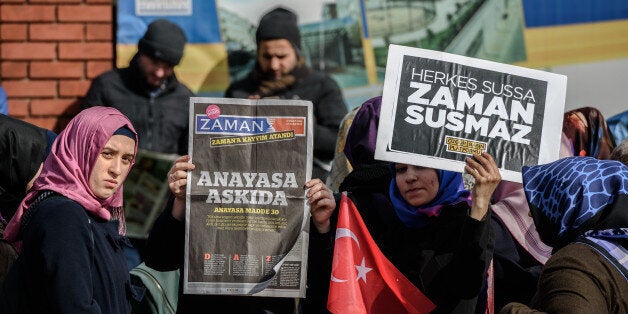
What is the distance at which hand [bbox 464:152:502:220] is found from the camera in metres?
3.61

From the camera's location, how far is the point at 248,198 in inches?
148

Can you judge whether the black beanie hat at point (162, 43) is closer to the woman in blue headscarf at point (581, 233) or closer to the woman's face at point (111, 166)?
the woman's face at point (111, 166)

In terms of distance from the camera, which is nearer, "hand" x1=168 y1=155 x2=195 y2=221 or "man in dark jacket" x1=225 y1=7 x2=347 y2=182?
"hand" x1=168 y1=155 x2=195 y2=221

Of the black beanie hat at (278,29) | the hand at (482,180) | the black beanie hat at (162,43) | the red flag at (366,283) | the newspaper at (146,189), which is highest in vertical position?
the black beanie hat at (278,29)

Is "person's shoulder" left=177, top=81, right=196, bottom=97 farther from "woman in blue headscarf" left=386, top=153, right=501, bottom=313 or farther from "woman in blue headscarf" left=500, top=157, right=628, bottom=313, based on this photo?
"woman in blue headscarf" left=500, top=157, right=628, bottom=313

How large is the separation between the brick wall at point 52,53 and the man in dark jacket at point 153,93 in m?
0.44

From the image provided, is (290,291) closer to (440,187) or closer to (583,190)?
(440,187)

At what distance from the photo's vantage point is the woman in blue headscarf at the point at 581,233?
9.69 feet

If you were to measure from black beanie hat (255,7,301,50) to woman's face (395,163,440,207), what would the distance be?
241 centimetres

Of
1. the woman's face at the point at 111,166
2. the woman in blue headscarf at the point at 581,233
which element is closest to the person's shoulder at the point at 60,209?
the woman's face at the point at 111,166

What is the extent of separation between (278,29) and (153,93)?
0.83 meters

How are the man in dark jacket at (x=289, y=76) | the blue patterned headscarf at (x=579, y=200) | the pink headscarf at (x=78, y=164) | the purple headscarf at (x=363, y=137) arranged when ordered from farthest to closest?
the man in dark jacket at (x=289, y=76)
the purple headscarf at (x=363, y=137)
the pink headscarf at (x=78, y=164)
the blue patterned headscarf at (x=579, y=200)

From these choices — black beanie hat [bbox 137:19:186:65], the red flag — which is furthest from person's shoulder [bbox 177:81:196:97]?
the red flag

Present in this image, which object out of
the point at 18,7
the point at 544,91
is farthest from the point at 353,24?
the point at 544,91
